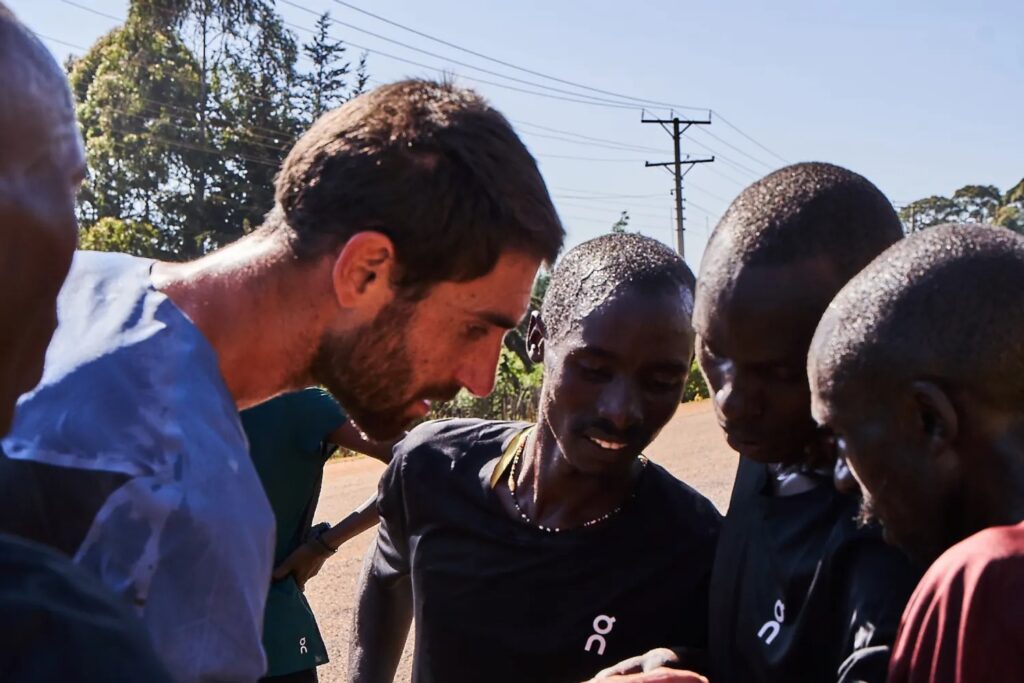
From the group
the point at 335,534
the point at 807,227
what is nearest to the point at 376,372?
the point at 807,227

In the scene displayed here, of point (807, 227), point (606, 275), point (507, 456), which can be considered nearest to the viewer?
point (807, 227)

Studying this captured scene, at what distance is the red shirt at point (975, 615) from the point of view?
151 cm

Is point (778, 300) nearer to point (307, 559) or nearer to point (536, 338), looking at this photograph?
point (536, 338)

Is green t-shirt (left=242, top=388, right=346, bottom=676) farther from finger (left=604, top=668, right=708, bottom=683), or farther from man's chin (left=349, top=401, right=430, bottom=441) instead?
finger (left=604, top=668, right=708, bottom=683)

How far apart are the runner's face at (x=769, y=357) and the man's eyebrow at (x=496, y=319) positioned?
47cm

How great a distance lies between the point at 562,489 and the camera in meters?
2.66

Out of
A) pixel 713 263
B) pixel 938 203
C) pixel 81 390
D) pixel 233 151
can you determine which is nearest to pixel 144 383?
pixel 81 390

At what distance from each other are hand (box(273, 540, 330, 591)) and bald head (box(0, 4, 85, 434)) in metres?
2.83

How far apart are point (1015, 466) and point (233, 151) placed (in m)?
37.1

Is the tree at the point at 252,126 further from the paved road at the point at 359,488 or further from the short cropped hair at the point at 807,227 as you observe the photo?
the short cropped hair at the point at 807,227

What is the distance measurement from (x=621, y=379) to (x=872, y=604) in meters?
0.82

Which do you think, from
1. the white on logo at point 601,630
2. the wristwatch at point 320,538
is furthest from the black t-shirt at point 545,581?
the wristwatch at point 320,538

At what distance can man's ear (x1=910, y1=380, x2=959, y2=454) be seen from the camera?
1.74m

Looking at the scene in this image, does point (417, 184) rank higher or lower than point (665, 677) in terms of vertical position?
higher
